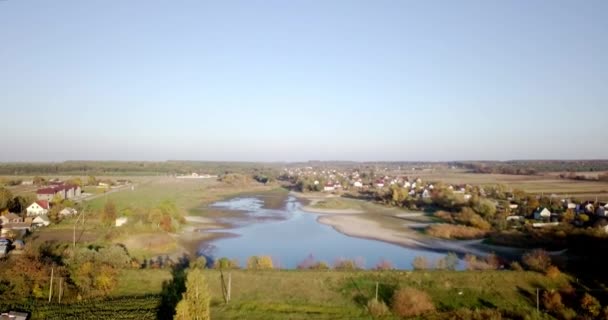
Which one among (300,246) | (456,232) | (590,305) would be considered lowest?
(300,246)

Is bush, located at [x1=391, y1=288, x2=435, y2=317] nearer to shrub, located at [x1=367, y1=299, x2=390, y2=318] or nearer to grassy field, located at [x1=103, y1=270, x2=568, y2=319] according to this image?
shrub, located at [x1=367, y1=299, x2=390, y2=318]

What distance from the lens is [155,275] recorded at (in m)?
15.7

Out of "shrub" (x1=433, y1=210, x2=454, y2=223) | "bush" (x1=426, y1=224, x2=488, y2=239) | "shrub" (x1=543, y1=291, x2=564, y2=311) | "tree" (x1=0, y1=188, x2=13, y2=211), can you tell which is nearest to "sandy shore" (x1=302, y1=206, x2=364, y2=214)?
"shrub" (x1=433, y1=210, x2=454, y2=223)

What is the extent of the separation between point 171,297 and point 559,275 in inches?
533

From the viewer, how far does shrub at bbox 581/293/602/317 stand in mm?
13096

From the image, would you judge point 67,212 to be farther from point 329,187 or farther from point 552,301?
point 329,187

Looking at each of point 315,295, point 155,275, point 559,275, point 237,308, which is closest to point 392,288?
point 315,295

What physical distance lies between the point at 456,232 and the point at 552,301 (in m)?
14.2

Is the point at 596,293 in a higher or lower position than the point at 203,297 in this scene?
lower

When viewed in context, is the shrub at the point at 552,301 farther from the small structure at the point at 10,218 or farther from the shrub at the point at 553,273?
the small structure at the point at 10,218

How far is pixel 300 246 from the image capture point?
25047 millimetres

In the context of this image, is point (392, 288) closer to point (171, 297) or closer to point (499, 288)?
point (499, 288)

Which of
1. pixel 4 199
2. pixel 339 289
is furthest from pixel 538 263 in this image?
pixel 4 199

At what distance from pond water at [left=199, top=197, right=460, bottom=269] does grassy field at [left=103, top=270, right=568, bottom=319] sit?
446cm
